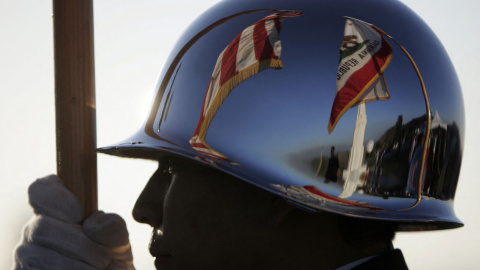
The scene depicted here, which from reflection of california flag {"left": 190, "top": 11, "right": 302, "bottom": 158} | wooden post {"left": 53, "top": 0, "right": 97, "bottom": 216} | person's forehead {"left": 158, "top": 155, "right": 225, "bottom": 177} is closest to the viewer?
reflection of california flag {"left": 190, "top": 11, "right": 302, "bottom": 158}

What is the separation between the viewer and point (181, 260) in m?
4.25

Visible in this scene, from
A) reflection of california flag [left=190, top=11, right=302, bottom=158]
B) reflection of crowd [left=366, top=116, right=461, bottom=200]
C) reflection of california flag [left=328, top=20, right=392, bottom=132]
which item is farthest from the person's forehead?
reflection of crowd [left=366, top=116, right=461, bottom=200]

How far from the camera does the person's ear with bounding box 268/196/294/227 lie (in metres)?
4.27

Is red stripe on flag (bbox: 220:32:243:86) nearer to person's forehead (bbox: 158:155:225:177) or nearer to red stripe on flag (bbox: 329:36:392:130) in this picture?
person's forehead (bbox: 158:155:225:177)

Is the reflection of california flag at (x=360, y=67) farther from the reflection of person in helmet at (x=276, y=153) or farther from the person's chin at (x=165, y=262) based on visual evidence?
the person's chin at (x=165, y=262)

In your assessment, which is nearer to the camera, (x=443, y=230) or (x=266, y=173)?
(x=266, y=173)

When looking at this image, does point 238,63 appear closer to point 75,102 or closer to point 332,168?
point 332,168

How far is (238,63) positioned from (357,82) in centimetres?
60

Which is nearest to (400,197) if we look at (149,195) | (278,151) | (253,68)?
(278,151)

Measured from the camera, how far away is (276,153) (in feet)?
→ 13.6

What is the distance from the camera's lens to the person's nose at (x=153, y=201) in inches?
175

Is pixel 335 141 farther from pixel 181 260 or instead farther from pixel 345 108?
pixel 181 260

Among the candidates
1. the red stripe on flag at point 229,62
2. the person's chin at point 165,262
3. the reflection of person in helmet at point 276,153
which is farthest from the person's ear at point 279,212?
the red stripe on flag at point 229,62

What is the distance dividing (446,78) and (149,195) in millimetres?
1717
